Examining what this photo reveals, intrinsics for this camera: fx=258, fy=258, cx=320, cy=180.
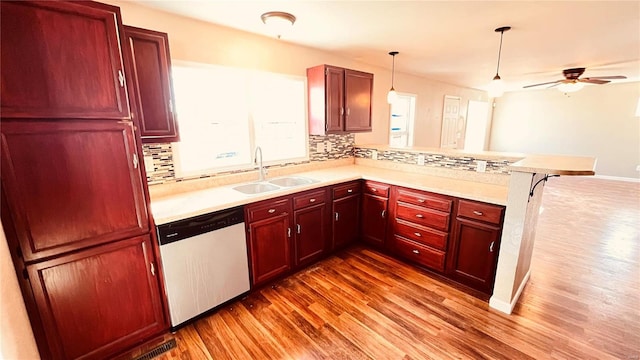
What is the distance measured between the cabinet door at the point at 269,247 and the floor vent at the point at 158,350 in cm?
70

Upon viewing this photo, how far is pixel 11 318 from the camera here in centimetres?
119

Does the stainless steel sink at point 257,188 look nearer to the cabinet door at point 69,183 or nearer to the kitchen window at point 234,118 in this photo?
the kitchen window at point 234,118

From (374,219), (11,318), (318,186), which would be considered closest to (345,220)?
(374,219)

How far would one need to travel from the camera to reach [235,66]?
257cm

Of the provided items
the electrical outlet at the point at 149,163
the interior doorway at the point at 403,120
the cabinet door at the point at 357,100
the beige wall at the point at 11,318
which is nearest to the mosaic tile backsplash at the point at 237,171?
the electrical outlet at the point at 149,163

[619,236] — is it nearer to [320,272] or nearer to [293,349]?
[320,272]

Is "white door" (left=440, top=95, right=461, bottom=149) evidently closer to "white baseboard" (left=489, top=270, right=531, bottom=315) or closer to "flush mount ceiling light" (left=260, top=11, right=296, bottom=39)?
"white baseboard" (left=489, top=270, right=531, bottom=315)

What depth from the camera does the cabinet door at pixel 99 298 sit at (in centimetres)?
142

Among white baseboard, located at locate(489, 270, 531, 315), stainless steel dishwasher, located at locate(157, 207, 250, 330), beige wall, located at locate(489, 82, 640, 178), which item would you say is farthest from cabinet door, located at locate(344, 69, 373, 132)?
beige wall, located at locate(489, 82, 640, 178)

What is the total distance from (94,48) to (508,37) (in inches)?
143

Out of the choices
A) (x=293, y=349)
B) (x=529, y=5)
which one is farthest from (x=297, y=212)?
(x=529, y=5)

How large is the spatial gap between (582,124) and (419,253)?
7311 mm

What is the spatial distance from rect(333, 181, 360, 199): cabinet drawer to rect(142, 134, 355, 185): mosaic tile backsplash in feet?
2.21

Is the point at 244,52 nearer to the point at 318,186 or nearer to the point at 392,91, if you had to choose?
the point at 318,186
